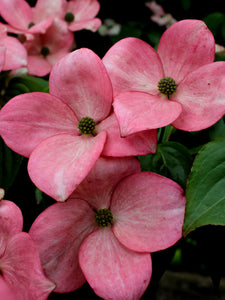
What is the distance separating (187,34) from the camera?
0.55 meters

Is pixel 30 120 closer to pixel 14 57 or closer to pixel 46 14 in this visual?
pixel 14 57

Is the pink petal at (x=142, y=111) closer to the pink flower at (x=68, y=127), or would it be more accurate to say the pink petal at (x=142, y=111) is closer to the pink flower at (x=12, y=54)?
the pink flower at (x=68, y=127)

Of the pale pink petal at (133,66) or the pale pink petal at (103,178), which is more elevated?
the pale pink petal at (133,66)

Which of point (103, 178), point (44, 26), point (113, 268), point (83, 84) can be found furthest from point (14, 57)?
point (113, 268)

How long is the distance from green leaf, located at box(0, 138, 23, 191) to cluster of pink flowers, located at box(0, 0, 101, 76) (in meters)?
0.21

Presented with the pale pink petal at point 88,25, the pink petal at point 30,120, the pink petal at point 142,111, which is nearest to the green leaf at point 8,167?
the pink petal at point 30,120

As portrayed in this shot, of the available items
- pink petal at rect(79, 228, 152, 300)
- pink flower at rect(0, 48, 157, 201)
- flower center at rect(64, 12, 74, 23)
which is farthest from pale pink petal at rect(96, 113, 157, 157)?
flower center at rect(64, 12, 74, 23)

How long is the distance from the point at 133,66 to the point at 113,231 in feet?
0.82

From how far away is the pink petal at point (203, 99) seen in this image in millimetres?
490

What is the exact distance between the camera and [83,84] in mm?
528

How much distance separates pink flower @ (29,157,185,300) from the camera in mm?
453

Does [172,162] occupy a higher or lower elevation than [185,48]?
lower

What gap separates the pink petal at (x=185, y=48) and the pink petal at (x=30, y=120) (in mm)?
180

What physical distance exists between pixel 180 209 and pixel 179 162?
12 cm
